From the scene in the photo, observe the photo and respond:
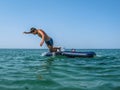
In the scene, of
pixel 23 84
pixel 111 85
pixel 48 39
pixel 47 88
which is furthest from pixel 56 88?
pixel 48 39

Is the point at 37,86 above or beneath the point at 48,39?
beneath

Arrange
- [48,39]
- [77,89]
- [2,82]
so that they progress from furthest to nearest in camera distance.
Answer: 1. [48,39]
2. [2,82]
3. [77,89]

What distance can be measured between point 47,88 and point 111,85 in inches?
75.5

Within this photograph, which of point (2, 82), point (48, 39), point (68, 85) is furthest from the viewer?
point (48, 39)

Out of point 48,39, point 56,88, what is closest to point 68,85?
point 56,88

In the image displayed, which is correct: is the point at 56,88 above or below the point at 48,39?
below

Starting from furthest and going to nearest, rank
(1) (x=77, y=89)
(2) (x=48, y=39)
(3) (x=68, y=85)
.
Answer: (2) (x=48, y=39) < (3) (x=68, y=85) < (1) (x=77, y=89)

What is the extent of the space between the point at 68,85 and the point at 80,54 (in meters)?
13.1

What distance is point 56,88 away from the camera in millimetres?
7141

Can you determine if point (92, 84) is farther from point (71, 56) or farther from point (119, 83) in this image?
point (71, 56)

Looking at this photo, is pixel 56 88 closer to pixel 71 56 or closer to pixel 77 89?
pixel 77 89

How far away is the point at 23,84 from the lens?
7613 mm

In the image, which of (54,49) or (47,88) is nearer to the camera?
(47,88)

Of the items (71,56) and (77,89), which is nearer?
(77,89)
